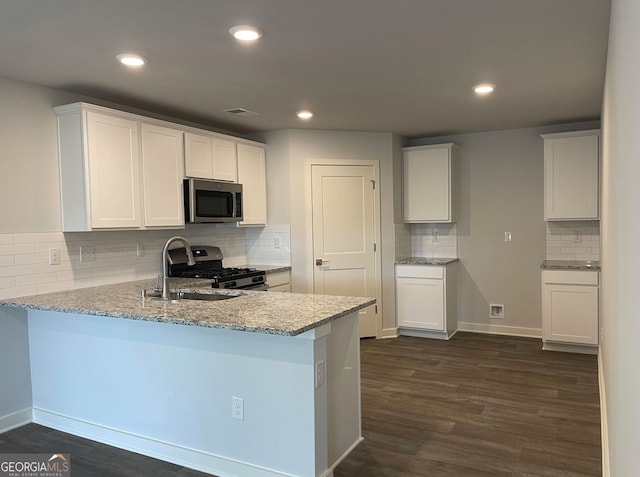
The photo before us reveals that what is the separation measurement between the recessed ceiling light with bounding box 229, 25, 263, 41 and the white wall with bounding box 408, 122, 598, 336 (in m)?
3.67

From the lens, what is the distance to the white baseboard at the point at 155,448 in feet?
8.27

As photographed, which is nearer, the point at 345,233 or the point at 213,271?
the point at 213,271

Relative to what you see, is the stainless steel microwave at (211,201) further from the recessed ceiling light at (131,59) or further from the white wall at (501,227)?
the white wall at (501,227)

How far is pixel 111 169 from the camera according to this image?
3.48 metres

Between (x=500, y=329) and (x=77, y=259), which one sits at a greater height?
(x=77, y=259)

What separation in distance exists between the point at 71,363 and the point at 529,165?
4748 millimetres

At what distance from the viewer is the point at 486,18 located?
Result: 7.75 ft

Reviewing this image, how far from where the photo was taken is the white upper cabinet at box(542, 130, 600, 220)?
4.65m

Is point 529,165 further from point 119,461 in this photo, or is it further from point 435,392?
point 119,461

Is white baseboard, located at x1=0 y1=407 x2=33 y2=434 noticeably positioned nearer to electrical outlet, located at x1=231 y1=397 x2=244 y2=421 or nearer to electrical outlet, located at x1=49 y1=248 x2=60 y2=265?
electrical outlet, located at x1=49 y1=248 x2=60 y2=265

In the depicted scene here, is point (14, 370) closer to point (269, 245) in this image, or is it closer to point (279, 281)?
point (279, 281)

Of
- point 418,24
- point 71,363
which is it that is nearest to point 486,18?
point 418,24

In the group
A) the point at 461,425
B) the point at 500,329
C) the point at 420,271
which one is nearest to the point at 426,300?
the point at 420,271

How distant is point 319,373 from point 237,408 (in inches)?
20.1
